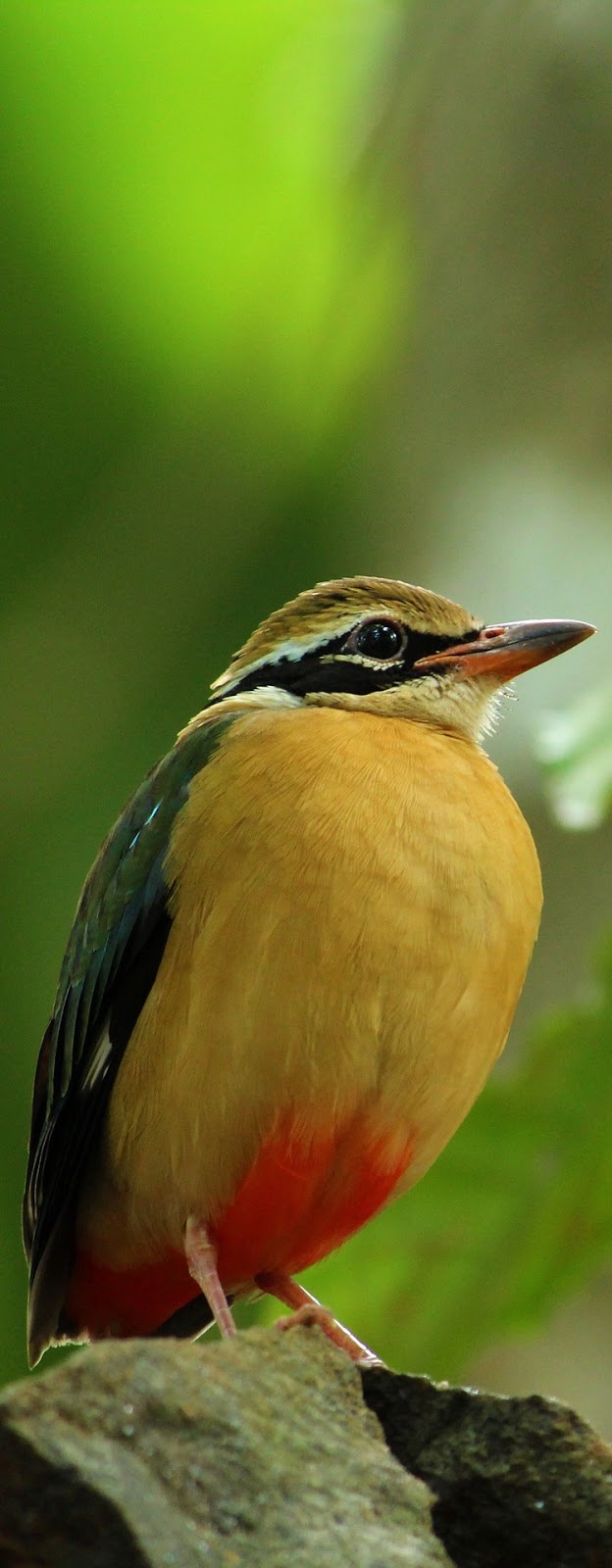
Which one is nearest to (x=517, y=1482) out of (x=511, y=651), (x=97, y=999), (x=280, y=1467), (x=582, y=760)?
(x=280, y=1467)

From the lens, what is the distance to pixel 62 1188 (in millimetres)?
4879

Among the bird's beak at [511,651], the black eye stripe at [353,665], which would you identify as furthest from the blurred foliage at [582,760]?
the black eye stripe at [353,665]

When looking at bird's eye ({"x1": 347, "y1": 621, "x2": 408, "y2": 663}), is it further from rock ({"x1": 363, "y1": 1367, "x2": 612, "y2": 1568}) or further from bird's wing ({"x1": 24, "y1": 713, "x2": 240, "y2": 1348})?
rock ({"x1": 363, "y1": 1367, "x2": 612, "y2": 1568})

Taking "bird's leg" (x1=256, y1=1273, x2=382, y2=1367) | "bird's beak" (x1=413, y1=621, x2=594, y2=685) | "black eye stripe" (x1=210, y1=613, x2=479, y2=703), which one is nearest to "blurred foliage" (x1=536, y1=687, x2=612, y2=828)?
"bird's beak" (x1=413, y1=621, x2=594, y2=685)

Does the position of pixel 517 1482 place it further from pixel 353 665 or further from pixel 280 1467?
pixel 353 665

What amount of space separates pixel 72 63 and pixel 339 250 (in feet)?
4.68

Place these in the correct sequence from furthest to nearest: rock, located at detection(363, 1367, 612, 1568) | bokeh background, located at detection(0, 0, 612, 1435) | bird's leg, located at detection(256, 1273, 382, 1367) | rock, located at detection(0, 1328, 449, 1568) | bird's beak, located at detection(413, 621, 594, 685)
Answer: bokeh background, located at detection(0, 0, 612, 1435) < bird's beak, located at detection(413, 621, 594, 685) < bird's leg, located at detection(256, 1273, 382, 1367) < rock, located at detection(363, 1367, 612, 1568) < rock, located at detection(0, 1328, 449, 1568)

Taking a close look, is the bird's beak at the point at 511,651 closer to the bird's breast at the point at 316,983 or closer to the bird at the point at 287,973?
the bird at the point at 287,973

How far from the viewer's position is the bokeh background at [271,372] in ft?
23.0

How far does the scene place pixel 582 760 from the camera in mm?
4059

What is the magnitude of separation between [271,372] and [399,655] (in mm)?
3140

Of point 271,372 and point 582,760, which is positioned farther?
point 271,372

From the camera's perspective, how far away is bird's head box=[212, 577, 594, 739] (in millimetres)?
5066

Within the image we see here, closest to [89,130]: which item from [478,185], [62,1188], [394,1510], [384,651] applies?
[478,185]
